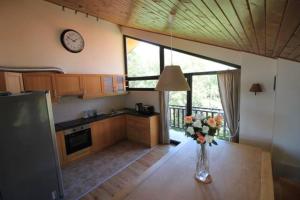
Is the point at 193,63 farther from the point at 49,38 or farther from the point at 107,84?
the point at 49,38

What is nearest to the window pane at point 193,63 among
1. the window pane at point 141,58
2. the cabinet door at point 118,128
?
the window pane at point 141,58

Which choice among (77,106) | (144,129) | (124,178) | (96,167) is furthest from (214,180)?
(77,106)

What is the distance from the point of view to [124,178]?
9.27 feet

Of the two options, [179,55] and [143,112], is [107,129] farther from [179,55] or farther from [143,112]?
[179,55]

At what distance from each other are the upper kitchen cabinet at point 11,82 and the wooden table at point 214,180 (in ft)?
7.94

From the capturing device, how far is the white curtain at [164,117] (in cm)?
394

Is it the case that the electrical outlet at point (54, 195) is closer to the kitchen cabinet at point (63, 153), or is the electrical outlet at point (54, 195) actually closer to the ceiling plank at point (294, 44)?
the kitchen cabinet at point (63, 153)

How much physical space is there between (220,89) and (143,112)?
2052 mm

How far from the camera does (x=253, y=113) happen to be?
2822 mm

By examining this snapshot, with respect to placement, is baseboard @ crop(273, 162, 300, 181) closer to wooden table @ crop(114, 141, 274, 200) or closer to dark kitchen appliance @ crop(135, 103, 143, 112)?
wooden table @ crop(114, 141, 274, 200)

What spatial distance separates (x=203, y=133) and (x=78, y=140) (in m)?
2.89

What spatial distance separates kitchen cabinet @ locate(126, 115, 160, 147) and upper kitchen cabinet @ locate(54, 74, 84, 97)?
152 cm

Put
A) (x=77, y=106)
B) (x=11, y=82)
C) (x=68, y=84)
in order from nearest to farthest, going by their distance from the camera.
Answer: (x=11, y=82) → (x=68, y=84) → (x=77, y=106)

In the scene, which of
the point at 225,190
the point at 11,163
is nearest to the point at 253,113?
the point at 225,190
